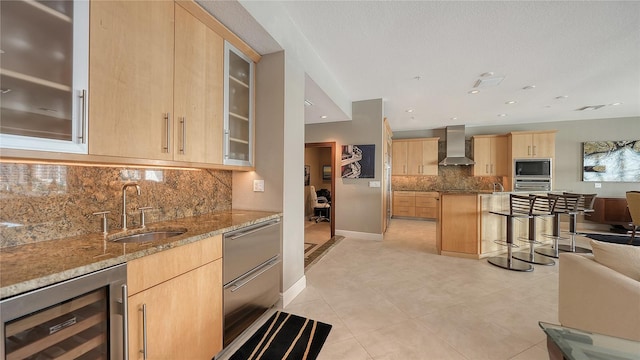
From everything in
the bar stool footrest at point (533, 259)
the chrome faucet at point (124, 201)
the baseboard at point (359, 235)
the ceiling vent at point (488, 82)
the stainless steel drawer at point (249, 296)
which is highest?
the ceiling vent at point (488, 82)

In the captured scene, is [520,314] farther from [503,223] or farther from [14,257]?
→ [14,257]

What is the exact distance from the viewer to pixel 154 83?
1468 millimetres

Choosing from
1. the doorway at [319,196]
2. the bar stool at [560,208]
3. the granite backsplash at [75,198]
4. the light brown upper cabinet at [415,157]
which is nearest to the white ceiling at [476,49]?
the granite backsplash at [75,198]

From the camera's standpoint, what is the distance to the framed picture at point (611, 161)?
5688mm

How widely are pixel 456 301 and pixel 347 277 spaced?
119cm

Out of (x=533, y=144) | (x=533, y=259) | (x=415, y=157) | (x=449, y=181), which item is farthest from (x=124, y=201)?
(x=533, y=144)

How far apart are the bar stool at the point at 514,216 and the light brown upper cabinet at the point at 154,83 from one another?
153 inches

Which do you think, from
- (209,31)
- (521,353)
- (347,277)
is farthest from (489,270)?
(209,31)

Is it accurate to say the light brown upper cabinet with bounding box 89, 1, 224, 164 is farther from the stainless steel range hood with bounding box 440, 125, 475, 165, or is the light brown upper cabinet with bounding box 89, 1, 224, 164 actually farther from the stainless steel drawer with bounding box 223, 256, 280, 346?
the stainless steel range hood with bounding box 440, 125, 475, 165

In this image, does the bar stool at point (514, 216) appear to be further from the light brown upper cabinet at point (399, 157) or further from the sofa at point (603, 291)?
the light brown upper cabinet at point (399, 157)

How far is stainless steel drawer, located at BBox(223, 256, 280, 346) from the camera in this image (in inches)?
65.7

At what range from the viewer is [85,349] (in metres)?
0.96

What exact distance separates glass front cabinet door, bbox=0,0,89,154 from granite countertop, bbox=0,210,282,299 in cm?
46

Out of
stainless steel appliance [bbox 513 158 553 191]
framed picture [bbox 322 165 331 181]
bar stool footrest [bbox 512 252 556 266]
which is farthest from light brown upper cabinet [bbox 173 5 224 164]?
stainless steel appliance [bbox 513 158 553 191]
